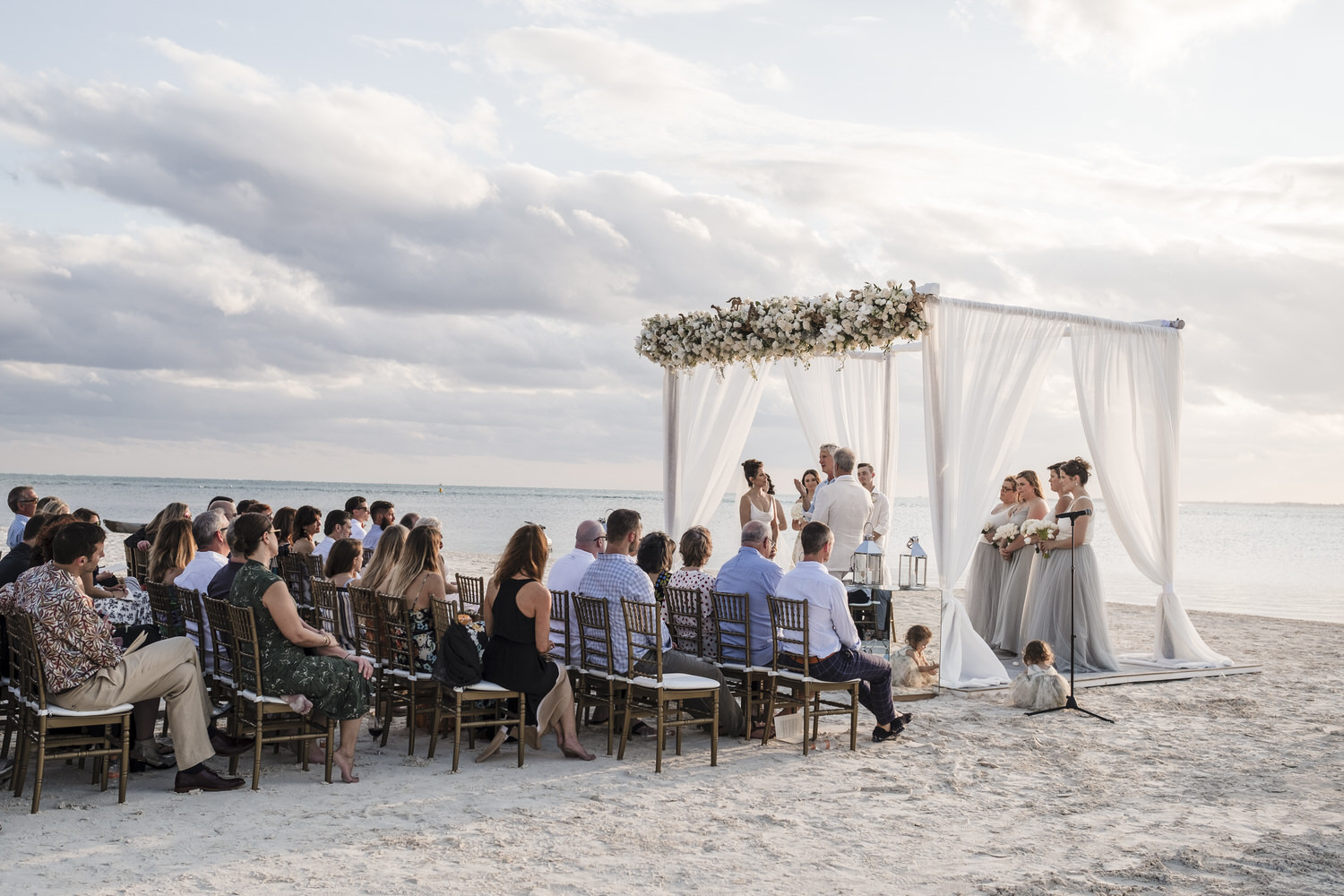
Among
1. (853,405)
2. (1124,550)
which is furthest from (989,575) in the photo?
(1124,550)

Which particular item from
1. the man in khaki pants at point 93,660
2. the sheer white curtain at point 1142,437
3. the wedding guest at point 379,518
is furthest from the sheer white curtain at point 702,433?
the man in khaki pants at point 93,660

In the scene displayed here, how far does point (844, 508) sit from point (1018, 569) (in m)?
1.63

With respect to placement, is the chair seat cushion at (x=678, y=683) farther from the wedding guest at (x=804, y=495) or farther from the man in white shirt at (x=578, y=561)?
the wedding guest at (x=804, y=495)

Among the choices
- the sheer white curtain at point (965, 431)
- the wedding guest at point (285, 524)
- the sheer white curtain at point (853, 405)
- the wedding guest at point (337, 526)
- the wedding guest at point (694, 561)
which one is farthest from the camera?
the sheer white curtain at point (853, 405)

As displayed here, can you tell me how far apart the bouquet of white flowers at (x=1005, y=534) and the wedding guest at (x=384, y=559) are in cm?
526

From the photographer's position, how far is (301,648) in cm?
514

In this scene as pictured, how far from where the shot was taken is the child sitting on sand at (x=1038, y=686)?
23.6 ft

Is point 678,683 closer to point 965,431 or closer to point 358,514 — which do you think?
point 965,431

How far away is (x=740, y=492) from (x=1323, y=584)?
16.6m

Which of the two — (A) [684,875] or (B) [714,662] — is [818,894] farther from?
(B) [714,662]

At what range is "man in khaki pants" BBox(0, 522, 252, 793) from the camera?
14.8 ft

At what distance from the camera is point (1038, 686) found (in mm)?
7211

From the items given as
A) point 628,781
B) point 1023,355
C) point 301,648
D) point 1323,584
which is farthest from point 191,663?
point 1323,584

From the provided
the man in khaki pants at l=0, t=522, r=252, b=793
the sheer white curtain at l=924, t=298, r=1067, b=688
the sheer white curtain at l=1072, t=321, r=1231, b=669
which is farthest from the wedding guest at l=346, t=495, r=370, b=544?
the sheer white curtain at l=1072, t=321, r=1231, b=669
